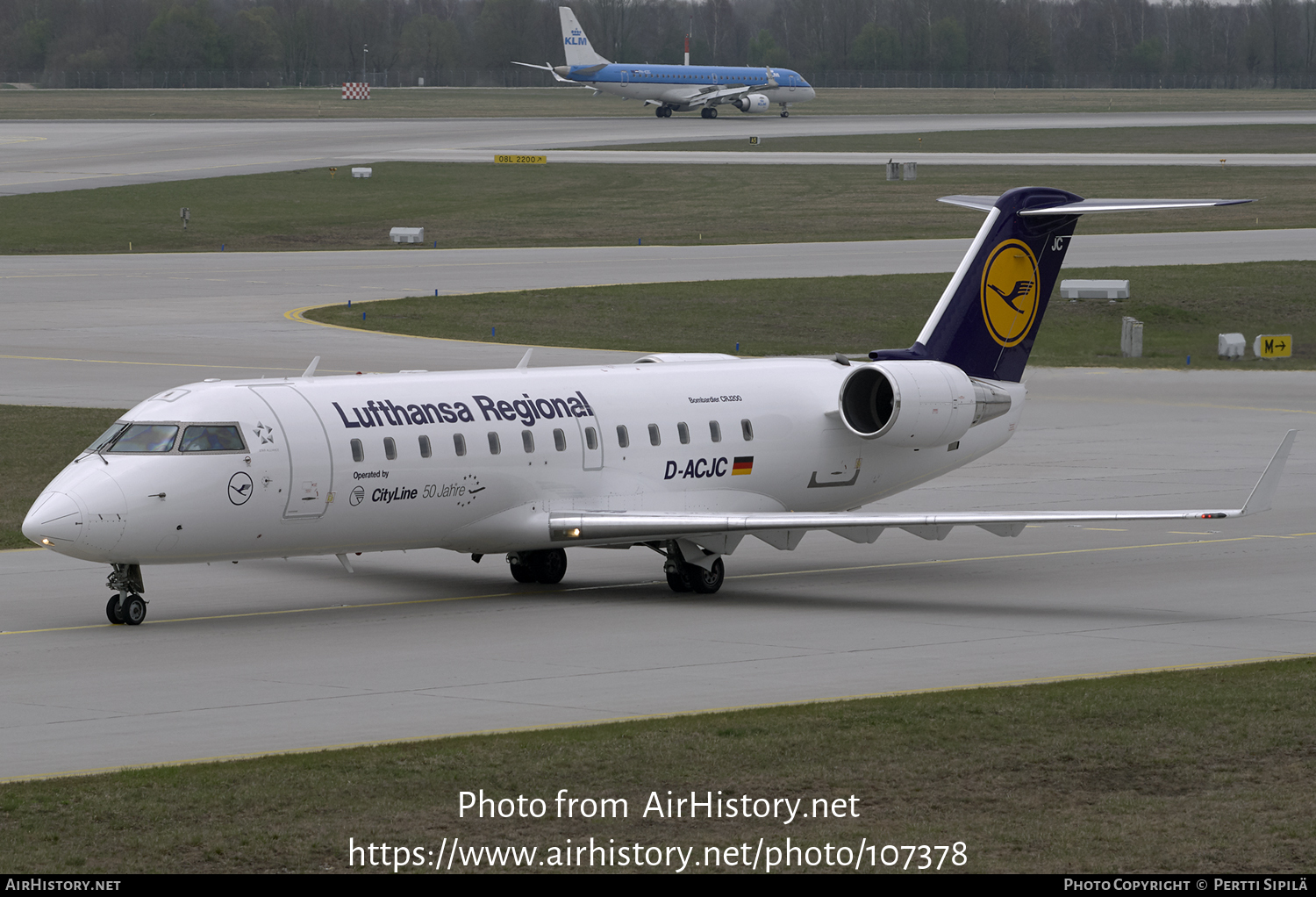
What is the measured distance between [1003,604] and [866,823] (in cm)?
1169

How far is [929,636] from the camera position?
23.1 m

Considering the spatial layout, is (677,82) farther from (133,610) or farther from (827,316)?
(133,610)

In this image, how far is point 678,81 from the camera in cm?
15288

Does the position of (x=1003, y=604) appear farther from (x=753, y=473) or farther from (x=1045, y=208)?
(x=1045, y=208)

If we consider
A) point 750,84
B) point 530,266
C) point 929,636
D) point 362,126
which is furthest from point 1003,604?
point 750,84

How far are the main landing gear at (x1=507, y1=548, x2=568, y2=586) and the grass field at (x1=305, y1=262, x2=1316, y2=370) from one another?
27.1 meters

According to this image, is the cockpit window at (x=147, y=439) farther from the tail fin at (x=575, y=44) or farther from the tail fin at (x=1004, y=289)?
the tail fin at (x=575, y=44)

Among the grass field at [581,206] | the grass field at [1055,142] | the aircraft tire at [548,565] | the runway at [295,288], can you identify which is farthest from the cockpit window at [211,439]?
the grass field at [1055,142]

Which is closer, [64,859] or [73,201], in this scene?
[64,859]

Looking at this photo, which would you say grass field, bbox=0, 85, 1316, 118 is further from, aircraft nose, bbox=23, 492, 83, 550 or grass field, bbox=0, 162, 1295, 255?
aircraft nose, bbox=23, 492, 83, 550

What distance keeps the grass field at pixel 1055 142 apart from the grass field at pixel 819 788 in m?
104

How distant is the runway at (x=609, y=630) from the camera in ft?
61.5

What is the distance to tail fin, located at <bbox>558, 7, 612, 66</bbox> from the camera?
148875 mm

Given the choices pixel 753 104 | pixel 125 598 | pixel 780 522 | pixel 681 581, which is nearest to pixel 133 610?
pixel 125 598
